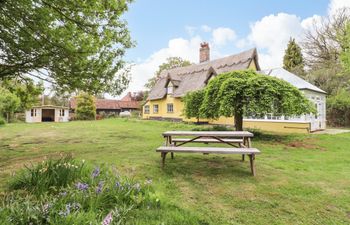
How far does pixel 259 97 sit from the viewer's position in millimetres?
10641

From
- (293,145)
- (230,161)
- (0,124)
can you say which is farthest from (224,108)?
(0,124)

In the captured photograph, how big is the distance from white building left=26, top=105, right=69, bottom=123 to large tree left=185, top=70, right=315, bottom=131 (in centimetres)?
3395

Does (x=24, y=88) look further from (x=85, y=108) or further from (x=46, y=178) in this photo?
(x=85, y=108)

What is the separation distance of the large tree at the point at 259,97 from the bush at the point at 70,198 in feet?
26.4

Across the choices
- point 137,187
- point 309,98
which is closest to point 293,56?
point 309,98

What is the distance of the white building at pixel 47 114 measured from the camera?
117 ft

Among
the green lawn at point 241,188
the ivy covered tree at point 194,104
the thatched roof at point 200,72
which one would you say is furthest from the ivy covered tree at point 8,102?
the green lawn at point 241,188

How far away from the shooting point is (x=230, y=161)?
6.21 m

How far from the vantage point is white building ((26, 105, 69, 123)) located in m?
35.8

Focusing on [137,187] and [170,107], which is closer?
[137,187]

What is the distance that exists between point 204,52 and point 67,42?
23.8 m

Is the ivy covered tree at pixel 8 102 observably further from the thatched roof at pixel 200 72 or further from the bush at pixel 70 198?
the bush at pixel 70 198

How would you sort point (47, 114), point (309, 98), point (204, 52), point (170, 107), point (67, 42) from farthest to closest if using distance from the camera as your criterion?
point (47, 114)
point (204, 52)
point (170, 107)
point (309, 98)
point (67, 42)

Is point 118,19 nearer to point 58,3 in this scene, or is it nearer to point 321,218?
point 58,3
